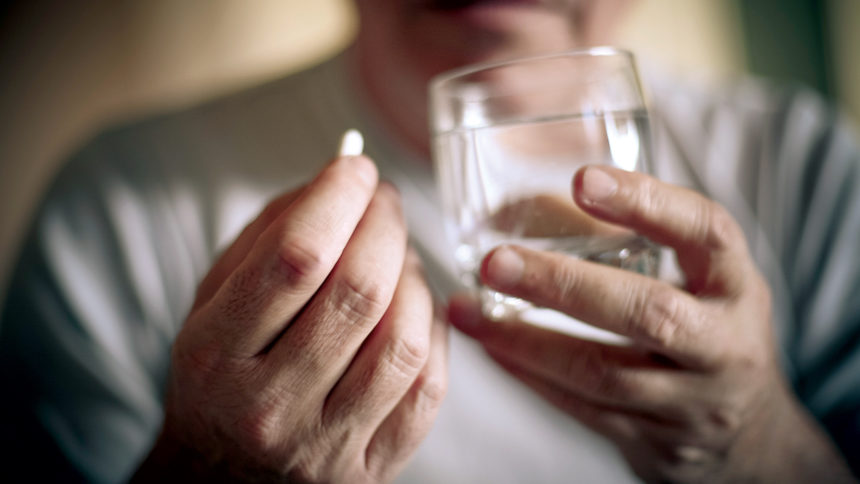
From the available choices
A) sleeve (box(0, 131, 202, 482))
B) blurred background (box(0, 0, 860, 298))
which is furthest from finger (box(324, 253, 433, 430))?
blurred background (box(0, 0, 860, 298))

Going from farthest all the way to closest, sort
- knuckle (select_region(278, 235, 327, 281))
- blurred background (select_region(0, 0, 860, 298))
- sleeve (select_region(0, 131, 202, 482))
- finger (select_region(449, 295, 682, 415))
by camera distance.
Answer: blurred background (select_region(0, 0, 860, 298)) < sleeve (select_region(0, 131, 202, 482)) < finger (select_region(449, 295, 682, 415)) < knuckle (select_region(278, 235, 327, 281))

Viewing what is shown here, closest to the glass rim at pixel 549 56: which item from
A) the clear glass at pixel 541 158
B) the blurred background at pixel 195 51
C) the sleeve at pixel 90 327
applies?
the clear glass at pixel 541 158

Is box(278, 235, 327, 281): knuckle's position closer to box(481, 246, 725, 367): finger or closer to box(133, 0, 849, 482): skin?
box(133, 0, 849, 482): skin

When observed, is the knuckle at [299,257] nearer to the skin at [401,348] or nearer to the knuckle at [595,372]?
the skin at [401,348]

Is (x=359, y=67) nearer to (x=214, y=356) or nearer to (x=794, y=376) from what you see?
(x=214, y=356)

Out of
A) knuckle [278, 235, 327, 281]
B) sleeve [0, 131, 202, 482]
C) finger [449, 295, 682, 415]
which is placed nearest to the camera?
knuckle [278, 235, 327, 281]

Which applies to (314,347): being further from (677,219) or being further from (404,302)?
(677,219)
